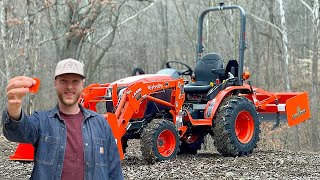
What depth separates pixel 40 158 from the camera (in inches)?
153

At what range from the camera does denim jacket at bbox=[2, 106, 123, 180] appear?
12.5 feet

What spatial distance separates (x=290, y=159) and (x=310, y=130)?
8702 mm

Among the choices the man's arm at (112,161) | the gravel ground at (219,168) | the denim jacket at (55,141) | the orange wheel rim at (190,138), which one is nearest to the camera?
the denim jacket at (55,141)

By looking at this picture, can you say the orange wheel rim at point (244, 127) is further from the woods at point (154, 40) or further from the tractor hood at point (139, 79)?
the woods at point (154, 40)

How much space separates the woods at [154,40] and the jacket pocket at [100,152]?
1365 cm

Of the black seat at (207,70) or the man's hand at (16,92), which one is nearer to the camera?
the man's hand at (16,92)

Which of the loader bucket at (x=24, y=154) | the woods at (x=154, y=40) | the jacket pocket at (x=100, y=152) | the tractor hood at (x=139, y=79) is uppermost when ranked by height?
the woods at (x=154, y=40)

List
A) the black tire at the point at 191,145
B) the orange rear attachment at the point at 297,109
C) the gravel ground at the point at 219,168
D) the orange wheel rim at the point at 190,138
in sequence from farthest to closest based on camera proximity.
Result: the orange rear attachment at the point at 297,109 < the black tire at the point at 191,145 < the orange wheel rim at the point at 190,138 < the gravel ground at the point at 219,168

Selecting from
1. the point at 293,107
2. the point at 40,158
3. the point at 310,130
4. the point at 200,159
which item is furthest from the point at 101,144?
the point at 310,130

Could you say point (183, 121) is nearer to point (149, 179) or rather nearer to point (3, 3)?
point (149, 179)

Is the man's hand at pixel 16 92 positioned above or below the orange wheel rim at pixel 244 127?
above

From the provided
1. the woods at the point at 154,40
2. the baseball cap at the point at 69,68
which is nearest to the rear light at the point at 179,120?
the baseball cap at the point at 69,68

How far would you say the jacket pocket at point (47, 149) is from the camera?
→ 152 inches

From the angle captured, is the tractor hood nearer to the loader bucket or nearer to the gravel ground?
the gravel ground
